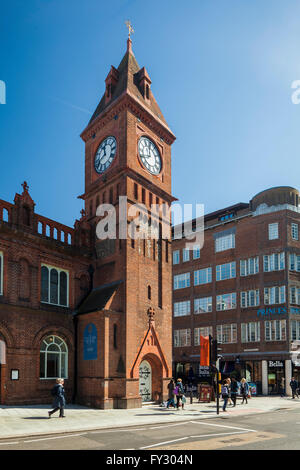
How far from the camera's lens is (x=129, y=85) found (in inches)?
1168

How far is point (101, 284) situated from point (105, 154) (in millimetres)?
9016

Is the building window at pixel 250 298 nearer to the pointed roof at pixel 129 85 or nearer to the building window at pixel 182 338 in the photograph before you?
the building window at pixel 182 338

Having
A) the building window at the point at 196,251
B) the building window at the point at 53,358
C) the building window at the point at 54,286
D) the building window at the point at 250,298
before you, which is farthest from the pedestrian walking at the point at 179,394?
the building window at the point at 196,251

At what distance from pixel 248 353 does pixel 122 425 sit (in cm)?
2854

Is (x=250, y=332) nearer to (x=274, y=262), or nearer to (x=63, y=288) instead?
(x=274, y=262)

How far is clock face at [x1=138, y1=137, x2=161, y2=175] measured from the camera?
2900 centimetres

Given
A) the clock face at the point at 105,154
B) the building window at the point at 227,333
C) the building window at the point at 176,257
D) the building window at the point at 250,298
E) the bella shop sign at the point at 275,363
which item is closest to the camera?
the clock face at the point at 105,154

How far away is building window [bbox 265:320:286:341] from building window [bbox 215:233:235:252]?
9383mm

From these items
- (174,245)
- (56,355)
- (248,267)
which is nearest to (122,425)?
(56,355)

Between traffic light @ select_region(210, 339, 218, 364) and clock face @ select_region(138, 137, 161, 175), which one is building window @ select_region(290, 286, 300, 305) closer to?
clock face @ select_region(138, 137, 161, 175)

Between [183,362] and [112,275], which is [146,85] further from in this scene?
[183,362]

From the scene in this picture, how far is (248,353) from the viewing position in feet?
→ 141

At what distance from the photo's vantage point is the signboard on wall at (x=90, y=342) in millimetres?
24270

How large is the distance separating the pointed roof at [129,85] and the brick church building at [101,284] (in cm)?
14
